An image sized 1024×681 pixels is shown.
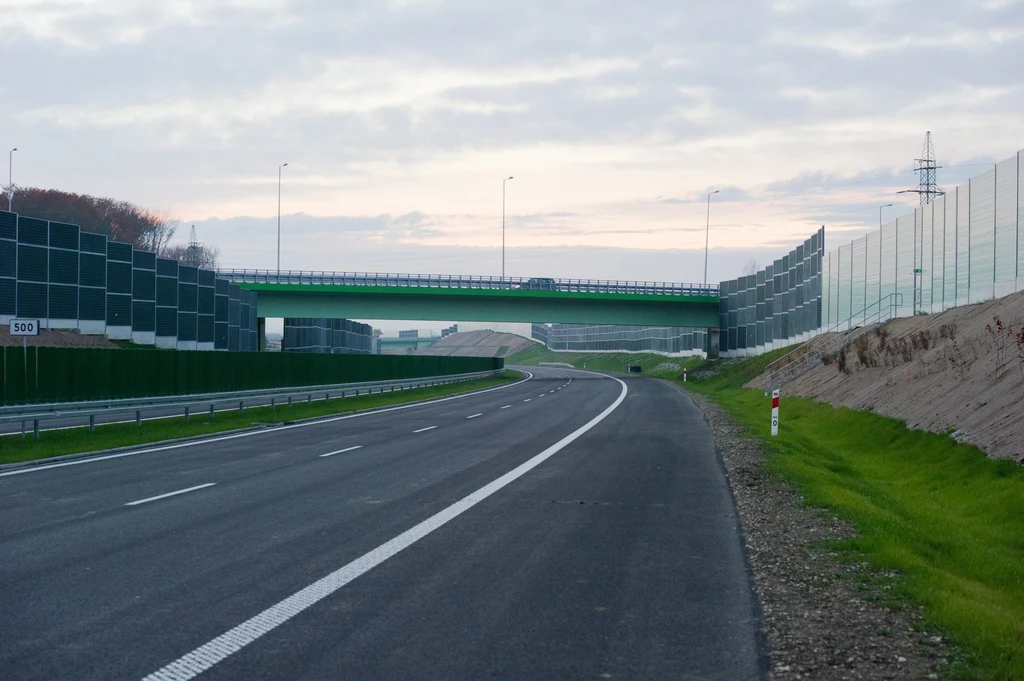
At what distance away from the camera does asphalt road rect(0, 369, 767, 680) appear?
6484 millimetres

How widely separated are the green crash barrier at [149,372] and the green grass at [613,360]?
5056cm

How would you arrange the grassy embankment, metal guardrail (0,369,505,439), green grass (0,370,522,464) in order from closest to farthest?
the grassy embankment, green grass (0,370,522,464), metal guardrail (0,369,505,439)

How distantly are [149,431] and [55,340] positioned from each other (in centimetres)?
2280

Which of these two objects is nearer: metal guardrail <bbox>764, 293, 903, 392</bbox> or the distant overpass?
metal guardrail <bbox>764, 293, 903, 392</bbox>

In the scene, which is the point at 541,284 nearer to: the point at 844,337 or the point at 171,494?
the point at 844,337

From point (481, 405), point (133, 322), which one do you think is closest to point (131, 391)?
point (481, 405)

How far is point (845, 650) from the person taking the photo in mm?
6766

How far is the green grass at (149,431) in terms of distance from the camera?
21141 mm

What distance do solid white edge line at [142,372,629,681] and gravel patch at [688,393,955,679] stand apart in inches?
139

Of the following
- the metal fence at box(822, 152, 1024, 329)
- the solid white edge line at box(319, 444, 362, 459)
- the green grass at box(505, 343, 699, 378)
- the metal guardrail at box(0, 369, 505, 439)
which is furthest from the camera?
the green grass at box(505, 343, 699, 378)

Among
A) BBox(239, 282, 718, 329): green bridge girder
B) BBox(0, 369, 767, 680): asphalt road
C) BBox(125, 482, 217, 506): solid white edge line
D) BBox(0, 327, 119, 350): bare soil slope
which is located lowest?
BBox(125, 482, 217, 506): solid white edge line

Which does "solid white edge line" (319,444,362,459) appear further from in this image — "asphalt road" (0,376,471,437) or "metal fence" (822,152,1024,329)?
"metal fence" (822,152,1024,329)

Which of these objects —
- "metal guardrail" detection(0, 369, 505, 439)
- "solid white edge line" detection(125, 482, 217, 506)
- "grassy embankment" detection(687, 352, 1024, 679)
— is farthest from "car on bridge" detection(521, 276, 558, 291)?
"solid white edge line" detection(125, 482, 217, 506)

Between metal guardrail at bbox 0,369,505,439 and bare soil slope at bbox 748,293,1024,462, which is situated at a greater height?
bare soil slope at bbox 748,293,1024,462
